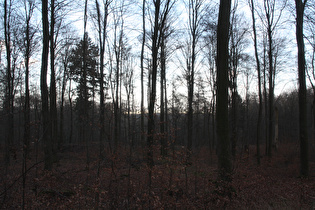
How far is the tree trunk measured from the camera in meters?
4.97

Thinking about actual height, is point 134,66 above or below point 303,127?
above

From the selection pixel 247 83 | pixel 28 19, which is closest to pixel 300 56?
pixel 247 83

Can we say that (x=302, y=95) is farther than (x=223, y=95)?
Yes

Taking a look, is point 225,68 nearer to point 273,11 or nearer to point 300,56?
point 300,56

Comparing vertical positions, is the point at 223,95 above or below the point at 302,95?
below

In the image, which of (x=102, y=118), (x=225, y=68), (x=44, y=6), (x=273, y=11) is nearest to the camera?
(x=225, y=68)

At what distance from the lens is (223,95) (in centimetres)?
511

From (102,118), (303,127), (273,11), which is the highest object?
(273,11)

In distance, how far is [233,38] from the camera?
552 inches

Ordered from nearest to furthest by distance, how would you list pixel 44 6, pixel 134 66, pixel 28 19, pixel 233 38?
1. pixel 44 6
2. pixel 28 19
3. pixel 233 38
4. pixel 134 66

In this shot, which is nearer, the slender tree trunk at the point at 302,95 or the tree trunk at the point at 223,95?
the tree trunk at the point at 223,95

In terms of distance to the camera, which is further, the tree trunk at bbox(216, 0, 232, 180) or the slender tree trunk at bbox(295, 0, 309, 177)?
the slender tree trunk at bbox(295, 0, 309, 177)

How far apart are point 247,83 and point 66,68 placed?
19741mm

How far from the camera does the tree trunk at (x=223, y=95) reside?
4973mm
